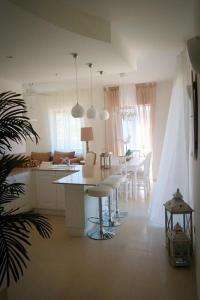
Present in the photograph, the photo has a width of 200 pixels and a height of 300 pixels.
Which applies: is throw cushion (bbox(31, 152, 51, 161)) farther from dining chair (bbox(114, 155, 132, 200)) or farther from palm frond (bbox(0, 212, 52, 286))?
palm frond (bbox(0, 212, 52, 286))

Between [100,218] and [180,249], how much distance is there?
1237mm

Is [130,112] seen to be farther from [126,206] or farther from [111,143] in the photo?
[126,206]

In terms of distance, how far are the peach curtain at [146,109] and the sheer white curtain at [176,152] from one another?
10.2 ft

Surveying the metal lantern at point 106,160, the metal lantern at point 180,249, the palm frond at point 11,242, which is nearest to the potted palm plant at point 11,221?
the palm frond at point 11,242

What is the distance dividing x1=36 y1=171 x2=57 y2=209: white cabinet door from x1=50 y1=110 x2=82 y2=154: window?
3.40m

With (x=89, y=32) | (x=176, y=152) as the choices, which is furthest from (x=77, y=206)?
(x=89, y=32)

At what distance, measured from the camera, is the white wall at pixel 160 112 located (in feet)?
Answer: 23.1

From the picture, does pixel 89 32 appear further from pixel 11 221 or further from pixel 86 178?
pixel 11 221

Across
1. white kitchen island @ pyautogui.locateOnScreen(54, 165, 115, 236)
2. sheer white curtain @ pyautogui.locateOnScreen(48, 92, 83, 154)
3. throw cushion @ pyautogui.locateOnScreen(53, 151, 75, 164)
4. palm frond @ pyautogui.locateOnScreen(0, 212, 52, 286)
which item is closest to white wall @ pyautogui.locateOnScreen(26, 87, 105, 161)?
sheer white curtain @ pyautogui.locateOnScreen(48, 92, 83, 154)

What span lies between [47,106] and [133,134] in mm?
3005

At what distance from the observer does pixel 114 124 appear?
7.47 metres

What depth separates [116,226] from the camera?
4.03 meters

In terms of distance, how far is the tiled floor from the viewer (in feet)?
7.91

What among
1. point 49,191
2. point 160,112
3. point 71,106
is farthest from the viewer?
point 71,106
